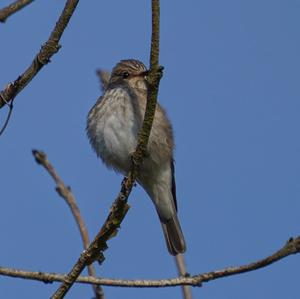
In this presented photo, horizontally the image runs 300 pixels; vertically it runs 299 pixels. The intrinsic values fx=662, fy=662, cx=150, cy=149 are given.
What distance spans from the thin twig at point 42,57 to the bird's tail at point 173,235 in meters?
3.58

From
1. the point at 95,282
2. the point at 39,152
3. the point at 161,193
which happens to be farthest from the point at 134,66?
the point at 95,282

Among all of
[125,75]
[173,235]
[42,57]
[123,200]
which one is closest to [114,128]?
[125,75]

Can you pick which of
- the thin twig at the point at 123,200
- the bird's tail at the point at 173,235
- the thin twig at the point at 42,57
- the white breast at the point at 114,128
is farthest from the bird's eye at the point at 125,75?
the thin twig at the point at 42,57

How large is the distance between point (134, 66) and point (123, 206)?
3911mm

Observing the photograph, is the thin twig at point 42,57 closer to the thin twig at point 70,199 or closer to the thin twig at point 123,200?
the thin twig at point 123,200

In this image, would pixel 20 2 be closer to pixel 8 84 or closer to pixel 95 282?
pixel 8 84

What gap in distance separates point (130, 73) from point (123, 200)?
3.76 meters

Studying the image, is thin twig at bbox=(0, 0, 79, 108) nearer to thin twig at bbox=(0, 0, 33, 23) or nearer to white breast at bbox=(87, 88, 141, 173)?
thin twig at bbox=(0, 0, 33, 23)

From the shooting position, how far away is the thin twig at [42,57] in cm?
336

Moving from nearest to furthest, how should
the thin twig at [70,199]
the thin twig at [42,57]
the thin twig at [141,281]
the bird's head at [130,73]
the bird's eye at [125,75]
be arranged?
the thin twig at [141,281], the thin twig at [42,57], the thin twig at [70,199], the bird's head at [130,73], the bird's eye at [125,75]

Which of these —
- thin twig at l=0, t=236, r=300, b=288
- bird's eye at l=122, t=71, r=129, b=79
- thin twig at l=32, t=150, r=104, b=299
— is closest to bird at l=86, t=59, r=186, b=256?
bird's eye at l=122, t=71, r=129, b=79

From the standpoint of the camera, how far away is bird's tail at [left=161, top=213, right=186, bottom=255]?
687 cm

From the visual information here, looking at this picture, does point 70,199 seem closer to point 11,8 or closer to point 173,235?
point 11,8

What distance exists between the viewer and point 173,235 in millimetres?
7246
